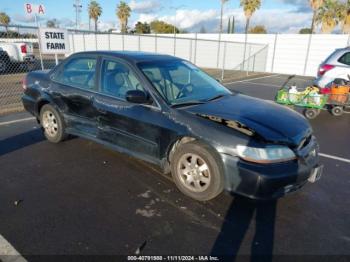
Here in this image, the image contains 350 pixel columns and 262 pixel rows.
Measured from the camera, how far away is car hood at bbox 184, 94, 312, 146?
3.18 metres

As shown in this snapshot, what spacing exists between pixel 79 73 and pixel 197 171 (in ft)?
8.51

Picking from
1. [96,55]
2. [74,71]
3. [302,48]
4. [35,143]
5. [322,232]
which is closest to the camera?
[322,232]

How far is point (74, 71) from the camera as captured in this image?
480 centimetres

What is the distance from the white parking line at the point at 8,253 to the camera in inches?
96.7

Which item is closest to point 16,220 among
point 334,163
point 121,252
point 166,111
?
point 121,252

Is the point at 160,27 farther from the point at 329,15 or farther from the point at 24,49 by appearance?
the point at 24,49

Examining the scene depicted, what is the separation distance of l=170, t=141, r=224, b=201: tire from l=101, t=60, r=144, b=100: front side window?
1096 mm

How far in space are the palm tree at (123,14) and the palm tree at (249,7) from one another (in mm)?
22909

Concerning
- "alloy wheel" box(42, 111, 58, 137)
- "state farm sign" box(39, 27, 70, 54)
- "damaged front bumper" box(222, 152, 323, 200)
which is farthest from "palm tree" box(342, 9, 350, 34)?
"alloy wheel" box(42, 111, 58, 137)

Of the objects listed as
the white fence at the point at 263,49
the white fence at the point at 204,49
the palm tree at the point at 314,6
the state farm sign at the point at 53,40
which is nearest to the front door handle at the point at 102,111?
Result: the state farm sign at the point at 53,40

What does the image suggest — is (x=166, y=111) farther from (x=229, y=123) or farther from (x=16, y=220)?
(x=16, y=220)

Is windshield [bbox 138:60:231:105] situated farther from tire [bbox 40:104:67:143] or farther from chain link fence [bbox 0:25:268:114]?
chain link fence [bbox 0:25:268:114]

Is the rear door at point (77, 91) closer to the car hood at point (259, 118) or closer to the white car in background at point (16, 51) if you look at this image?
the car hood at point (259, 118)

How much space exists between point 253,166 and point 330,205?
48.5 inches
